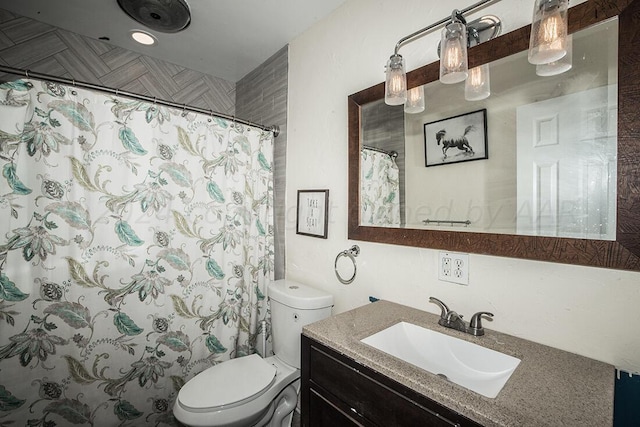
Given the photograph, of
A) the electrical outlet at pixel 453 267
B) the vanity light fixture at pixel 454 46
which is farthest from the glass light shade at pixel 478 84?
the electrical outlet at pixel 453 267

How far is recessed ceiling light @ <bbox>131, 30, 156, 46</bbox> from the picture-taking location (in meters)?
1.85

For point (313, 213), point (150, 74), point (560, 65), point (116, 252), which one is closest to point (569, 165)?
point (560, 65)

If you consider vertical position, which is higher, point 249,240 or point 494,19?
point 494,19

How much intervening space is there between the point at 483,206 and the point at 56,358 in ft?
6.57

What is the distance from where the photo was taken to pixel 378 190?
139 centimetres

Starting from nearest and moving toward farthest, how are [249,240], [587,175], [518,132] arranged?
[587,175]
[518,132]
[249,240]

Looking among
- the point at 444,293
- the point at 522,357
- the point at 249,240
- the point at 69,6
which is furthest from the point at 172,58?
the point at 522,357

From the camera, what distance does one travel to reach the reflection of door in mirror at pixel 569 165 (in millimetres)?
808

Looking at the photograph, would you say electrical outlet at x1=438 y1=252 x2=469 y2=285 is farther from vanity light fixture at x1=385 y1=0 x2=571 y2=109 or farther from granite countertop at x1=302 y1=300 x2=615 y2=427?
vanity light fixture at x1=385 y1=0 x2=571 y2=109

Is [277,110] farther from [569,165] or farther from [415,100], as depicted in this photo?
[569,165]

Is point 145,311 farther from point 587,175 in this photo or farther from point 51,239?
point 587,175

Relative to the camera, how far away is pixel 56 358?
4.46 ft

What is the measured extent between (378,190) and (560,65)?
77 centimetres

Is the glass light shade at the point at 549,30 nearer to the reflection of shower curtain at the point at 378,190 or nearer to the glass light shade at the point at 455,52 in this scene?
the glass light shade at the point at 455,52
